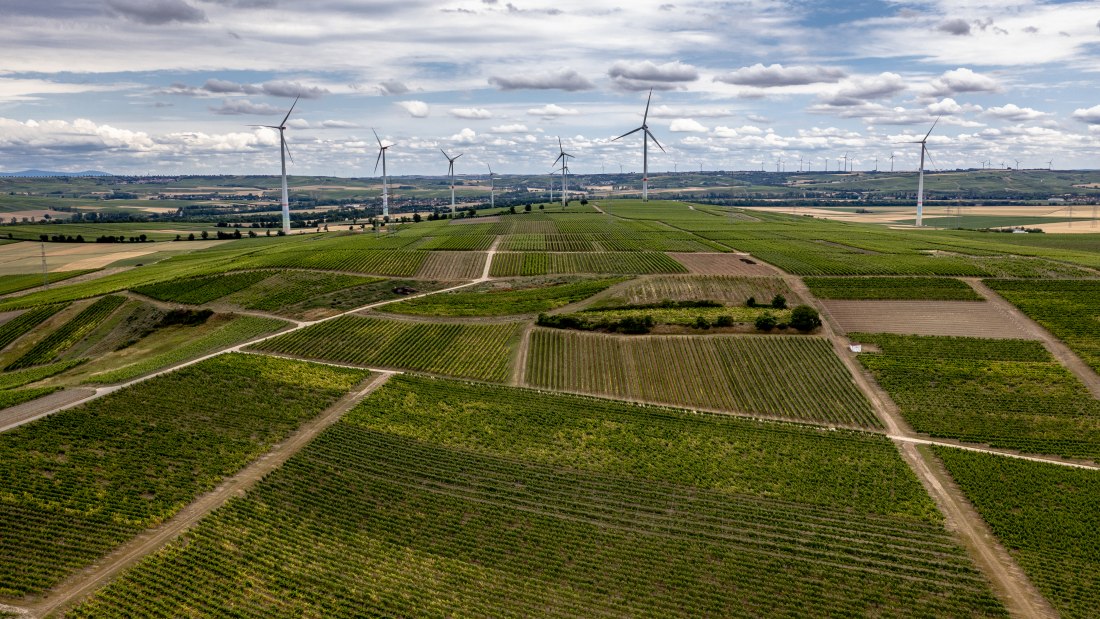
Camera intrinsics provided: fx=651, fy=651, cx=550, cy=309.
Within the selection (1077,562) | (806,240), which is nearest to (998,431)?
(1077,562)

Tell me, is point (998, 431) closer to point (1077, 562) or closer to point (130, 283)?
point (1077, 562)

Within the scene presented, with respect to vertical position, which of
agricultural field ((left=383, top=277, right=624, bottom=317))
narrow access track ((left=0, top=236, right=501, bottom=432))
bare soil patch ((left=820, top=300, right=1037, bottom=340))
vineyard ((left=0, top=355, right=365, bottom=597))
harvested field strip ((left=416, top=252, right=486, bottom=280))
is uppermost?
harvested field strip ((left=416, top=252, right=486, bottom=280))

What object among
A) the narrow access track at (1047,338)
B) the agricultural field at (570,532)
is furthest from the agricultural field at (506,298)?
the narrow access track at (1047,338)

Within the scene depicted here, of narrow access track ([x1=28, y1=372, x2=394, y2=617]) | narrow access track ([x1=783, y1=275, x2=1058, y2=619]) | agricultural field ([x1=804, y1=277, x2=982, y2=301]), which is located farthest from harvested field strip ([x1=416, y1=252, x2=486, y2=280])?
narrow access track ([x1=783, y1=275, x2=1058, y2=619])

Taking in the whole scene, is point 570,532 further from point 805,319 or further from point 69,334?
point 69,334

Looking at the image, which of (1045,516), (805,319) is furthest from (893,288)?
(1045,516)

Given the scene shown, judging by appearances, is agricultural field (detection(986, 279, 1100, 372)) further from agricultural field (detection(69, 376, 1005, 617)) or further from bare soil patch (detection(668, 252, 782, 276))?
agricultural field (detection(69, 376, 1005, 617))
